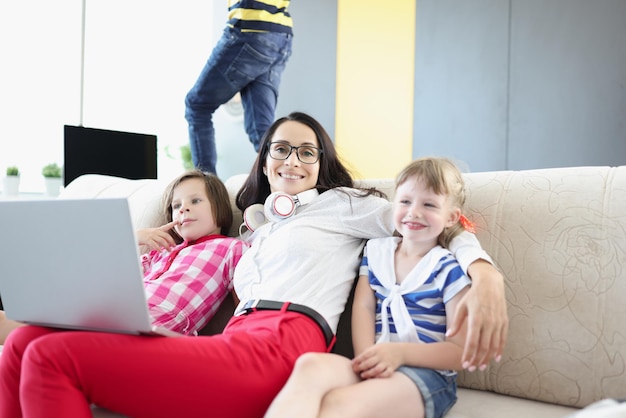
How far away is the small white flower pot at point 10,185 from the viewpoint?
3725 millimetres

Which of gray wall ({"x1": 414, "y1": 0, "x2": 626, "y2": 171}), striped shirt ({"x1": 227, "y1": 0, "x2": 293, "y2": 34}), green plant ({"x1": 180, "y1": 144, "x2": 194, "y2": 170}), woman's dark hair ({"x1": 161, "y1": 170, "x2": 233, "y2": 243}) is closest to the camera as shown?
woman's dark hair ({"x1": 161, "y1": 170, "x2": 233, "y2": 243})

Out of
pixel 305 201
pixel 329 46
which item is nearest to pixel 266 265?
pixel 305 201

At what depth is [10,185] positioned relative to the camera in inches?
147

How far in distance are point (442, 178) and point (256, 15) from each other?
4.81 feet

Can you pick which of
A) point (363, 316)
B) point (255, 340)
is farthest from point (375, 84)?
point (255, 340)

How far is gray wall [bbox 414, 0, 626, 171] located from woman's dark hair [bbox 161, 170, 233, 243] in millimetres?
2189

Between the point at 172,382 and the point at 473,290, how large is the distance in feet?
1.92

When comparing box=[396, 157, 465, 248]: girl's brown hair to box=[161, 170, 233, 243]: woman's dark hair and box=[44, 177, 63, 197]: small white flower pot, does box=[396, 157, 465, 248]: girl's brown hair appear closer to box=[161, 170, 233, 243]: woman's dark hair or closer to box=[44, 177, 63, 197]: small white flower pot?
box=[161, 170, 233, 243]: woman's dark hair

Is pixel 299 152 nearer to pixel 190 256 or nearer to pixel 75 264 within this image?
pixel 190 256

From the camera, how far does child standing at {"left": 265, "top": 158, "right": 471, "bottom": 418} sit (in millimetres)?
1102

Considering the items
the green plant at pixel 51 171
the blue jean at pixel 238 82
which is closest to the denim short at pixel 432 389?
the blue jean at pixel 238 82

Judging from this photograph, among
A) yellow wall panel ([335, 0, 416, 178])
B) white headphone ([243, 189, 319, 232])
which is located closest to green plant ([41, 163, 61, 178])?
yellow wall panel ([335, 0, 416, 178])

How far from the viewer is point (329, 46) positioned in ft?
13.9

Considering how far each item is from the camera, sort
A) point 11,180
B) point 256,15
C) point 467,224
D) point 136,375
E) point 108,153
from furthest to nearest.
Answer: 1. point 11,180
2. point 108,153
3. point 256,15
4. point 467,224
5. point 136,375
